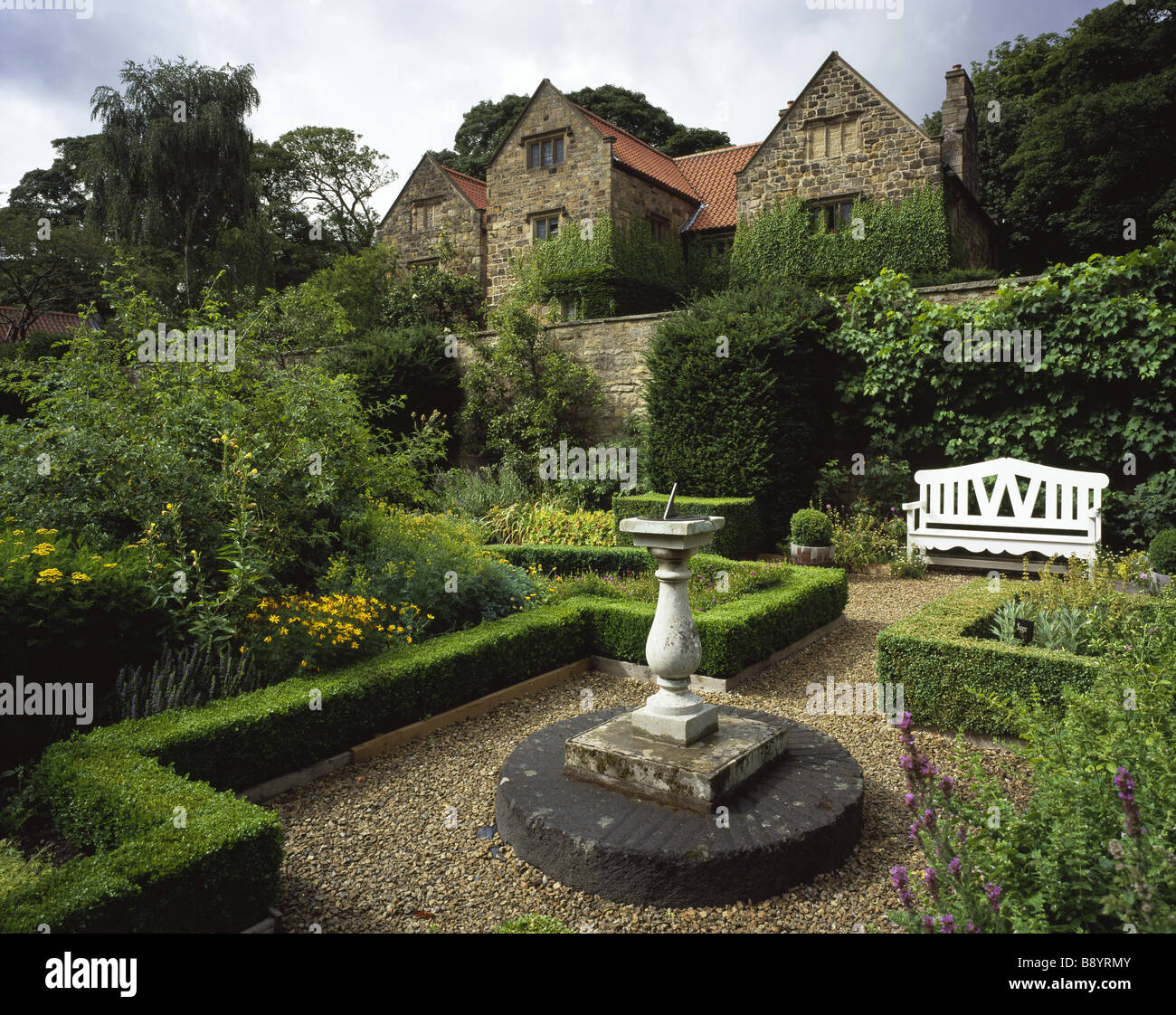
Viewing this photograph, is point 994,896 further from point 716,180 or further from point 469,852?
point 716,180

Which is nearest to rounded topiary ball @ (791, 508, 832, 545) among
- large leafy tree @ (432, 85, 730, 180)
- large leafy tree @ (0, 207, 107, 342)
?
large leafy tree @ (0, 207, 107, 342)

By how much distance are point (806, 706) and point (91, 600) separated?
4.78m

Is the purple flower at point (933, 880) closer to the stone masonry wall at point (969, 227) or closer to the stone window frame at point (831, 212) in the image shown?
the stone masonry wall at point (969, 227)

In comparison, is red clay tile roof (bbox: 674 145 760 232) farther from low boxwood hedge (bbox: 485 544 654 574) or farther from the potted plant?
low boxwood hedge (bbox: 485 544 654 574)

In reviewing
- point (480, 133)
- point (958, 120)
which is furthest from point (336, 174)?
point (958, 120)

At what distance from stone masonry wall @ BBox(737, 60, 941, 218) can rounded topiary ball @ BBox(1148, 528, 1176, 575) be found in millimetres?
11350

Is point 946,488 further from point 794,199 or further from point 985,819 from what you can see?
point 794,199

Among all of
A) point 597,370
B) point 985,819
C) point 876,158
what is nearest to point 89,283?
point 597,370

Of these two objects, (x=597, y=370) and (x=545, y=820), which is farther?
(x=597, y=370)

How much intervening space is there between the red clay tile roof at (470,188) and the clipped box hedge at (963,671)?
21.1 m

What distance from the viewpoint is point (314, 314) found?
17.4 meters

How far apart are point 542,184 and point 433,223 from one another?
14.8ft

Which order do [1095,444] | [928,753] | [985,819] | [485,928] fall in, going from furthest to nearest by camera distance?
[1095,444] < [928,753] < [485,928] < [985,819]

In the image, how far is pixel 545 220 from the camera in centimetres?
2103
